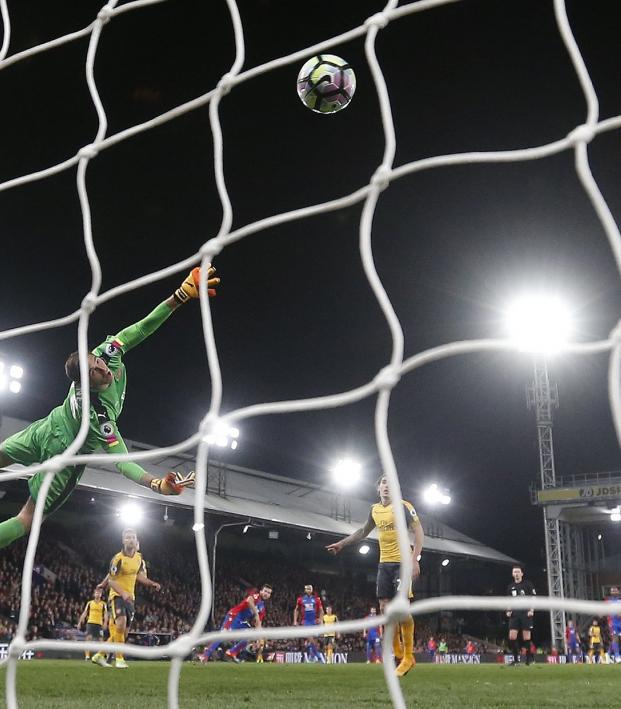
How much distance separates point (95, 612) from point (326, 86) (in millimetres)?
10497

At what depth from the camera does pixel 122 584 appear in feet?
33.5

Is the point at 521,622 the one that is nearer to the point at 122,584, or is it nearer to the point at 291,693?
the point at 122,584

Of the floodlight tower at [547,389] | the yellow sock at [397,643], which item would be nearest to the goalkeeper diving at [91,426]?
the yellow sock at [397,643]

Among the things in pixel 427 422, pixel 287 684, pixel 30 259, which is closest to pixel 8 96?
pixel 30 259

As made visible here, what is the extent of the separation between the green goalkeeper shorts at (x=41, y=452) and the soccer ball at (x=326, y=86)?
214 cm

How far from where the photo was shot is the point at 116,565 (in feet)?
33.6

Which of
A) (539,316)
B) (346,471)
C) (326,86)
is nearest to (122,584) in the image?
(326,86)

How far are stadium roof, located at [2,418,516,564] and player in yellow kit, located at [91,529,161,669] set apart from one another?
328 inches

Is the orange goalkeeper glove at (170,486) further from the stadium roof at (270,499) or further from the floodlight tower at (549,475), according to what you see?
the floodlight tower at (549,475)

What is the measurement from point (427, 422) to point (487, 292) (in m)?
6.58

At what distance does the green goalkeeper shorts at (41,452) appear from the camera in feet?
12.9

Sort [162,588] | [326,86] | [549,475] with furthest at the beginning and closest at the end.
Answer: [549,475] < [162,588] < [326,86]

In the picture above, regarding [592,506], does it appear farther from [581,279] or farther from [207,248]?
[207,248]

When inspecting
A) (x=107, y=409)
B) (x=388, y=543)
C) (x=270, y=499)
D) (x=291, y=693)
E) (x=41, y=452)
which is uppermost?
(x=270, y=499)
